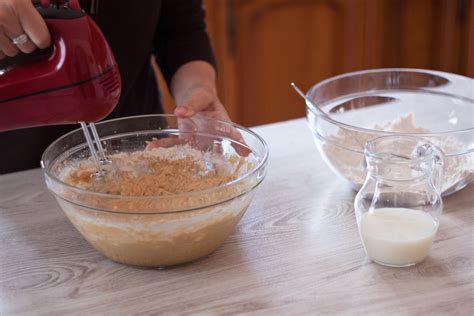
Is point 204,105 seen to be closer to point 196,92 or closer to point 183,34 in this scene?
point 196,92

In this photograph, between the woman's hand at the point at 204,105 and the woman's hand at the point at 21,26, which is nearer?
the woman's hand at the point at 21,26

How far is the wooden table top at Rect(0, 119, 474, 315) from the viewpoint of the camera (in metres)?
0.83

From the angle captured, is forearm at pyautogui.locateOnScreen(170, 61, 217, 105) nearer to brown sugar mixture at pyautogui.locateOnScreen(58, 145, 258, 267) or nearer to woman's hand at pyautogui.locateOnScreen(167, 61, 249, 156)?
woman's hand at pyautogui.locateOnScreen(167, 61, 249, 156)

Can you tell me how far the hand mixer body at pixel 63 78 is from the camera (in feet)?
2.87

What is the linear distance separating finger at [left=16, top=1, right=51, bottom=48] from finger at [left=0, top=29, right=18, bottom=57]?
0.03 metres

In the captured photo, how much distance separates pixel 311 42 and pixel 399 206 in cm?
189

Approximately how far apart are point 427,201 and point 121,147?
53cm

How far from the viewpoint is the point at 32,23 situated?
2.77 ft

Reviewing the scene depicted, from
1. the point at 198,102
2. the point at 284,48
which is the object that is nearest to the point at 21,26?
the point at 198,102

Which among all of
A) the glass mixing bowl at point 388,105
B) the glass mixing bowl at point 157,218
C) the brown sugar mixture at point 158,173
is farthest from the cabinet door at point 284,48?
the glass mixing bowl at point 157,218

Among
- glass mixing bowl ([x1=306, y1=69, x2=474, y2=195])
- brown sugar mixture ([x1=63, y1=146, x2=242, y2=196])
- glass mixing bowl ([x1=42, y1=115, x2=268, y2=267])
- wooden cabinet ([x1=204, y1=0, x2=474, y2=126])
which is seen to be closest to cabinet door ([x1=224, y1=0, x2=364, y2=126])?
wooden cabinet ([x1=204, y1=0, x2=474, y2=126])

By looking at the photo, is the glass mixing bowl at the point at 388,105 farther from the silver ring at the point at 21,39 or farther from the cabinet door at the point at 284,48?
the cabinet door at the point at 284,48

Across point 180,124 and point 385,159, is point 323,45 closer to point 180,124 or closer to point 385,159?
point 180,124

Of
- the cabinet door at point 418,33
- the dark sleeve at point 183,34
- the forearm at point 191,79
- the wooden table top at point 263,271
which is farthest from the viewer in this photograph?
the cabinet door at point 418,33
